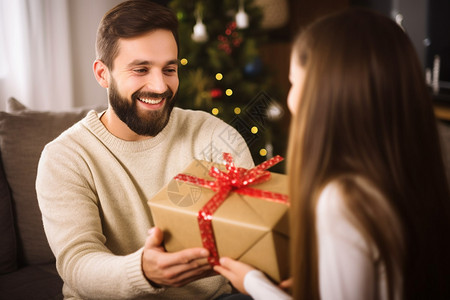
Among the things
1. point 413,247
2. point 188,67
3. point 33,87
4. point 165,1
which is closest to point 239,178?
point 413,247

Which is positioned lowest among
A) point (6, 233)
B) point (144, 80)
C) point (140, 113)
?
point (6, 233)

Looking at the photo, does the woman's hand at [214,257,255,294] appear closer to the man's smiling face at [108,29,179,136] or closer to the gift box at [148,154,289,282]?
the gift box at [148,154,289,282]

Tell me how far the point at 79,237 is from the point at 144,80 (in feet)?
1.63

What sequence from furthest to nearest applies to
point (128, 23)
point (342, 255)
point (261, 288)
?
point (128, 23) → point (261, 288) → point (342, 255)

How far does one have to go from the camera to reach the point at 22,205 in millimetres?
1648

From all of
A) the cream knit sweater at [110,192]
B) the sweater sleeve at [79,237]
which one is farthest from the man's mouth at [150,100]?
the sweater sleeve at [79,237]

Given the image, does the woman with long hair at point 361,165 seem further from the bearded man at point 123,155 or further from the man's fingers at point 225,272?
the bearded man at point 123,155

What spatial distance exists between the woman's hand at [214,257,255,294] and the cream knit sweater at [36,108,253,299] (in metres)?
0.23

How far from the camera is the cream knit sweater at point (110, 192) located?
44.1 inches

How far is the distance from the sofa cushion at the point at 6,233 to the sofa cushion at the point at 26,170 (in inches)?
0.9

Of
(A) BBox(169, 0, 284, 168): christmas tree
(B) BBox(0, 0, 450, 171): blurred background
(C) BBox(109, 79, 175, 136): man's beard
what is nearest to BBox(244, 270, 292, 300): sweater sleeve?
(C) BBox(109, 79, 175, 136): man's beard

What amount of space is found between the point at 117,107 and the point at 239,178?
0.54 meters

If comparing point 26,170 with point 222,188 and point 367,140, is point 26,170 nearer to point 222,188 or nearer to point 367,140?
point 222,188

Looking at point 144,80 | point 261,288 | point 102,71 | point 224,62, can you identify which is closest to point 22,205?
point 102,71
